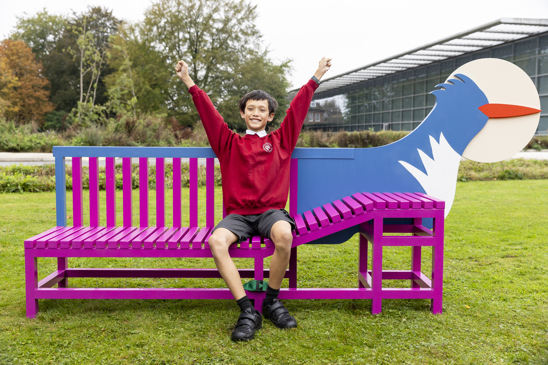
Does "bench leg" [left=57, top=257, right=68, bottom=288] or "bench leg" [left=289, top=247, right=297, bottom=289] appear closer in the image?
"bench leg" [left=289, top=247, right=297, bottom=289]

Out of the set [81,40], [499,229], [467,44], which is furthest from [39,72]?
[499,229]

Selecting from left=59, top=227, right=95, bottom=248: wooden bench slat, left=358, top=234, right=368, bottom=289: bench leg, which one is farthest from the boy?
left=59, top=227, right=95, bottom=248: wooden bench slat

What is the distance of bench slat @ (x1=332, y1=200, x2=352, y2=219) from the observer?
3.09m

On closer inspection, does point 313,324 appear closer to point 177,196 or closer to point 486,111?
point 177,196

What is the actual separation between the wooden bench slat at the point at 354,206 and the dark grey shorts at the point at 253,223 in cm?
44

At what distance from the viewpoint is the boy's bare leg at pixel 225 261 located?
2869 millimetres

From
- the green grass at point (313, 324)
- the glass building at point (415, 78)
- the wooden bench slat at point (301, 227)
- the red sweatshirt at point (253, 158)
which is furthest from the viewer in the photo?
the glass building at point (415, 78)

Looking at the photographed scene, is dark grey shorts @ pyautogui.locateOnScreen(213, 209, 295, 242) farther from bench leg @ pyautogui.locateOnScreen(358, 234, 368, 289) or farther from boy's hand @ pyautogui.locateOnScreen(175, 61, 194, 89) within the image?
Answer: boy's hand @ pyautogui.locateOnScreen(175, 61, 194, 89)

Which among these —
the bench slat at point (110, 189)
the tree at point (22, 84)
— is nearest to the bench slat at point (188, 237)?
the bench slat at point (110, 189)

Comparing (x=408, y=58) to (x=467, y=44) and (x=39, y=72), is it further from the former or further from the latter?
(x=39, y=72)

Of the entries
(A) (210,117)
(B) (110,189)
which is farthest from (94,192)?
(A) (210,117)

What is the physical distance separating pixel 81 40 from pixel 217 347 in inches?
1017

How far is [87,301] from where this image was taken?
337 centimetres

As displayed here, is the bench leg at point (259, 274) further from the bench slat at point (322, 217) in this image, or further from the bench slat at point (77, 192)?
the bench slat at point (77, 192)
